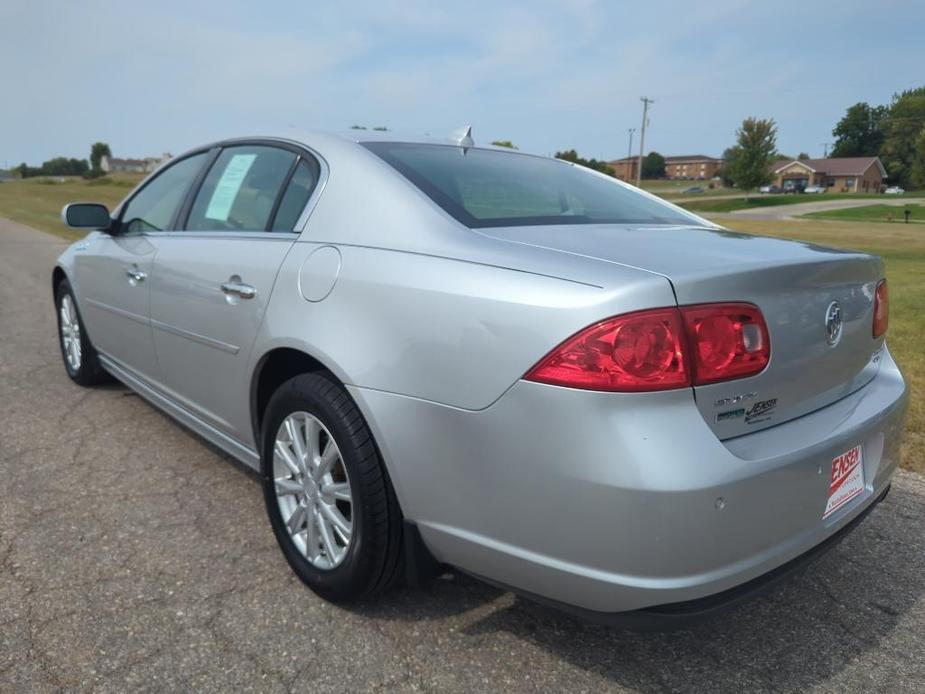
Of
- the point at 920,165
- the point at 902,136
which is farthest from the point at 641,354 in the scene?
the point at 902,136

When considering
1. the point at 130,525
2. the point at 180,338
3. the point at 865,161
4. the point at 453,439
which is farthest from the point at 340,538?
the point at 865,161

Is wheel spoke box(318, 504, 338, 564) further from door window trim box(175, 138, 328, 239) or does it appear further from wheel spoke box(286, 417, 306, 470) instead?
door window trim box(175, 138, 328, 239)

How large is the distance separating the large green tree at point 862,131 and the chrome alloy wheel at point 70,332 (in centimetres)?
11866

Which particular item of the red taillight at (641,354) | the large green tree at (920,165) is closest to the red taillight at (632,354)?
the red taillight at (641,354)

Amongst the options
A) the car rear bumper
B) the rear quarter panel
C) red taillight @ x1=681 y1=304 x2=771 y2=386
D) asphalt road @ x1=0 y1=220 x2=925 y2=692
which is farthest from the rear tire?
red taillight @ x1=681 y1=304 x2=771 y2=386

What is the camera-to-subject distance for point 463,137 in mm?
3041

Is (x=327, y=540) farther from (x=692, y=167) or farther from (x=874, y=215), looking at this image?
(x=692, y=167)

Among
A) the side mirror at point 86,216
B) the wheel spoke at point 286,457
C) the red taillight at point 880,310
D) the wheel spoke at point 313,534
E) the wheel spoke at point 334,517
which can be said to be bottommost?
the wheel spoke at point 313,534

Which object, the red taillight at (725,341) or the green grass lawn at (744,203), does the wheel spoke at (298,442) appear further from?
the green grass lawn at (744,203)

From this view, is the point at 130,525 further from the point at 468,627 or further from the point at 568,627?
the point at 568,627

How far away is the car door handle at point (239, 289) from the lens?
2.51 meters

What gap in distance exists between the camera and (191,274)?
2.91 metres

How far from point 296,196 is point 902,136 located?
367 ft

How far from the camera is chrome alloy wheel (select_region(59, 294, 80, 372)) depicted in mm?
4523
